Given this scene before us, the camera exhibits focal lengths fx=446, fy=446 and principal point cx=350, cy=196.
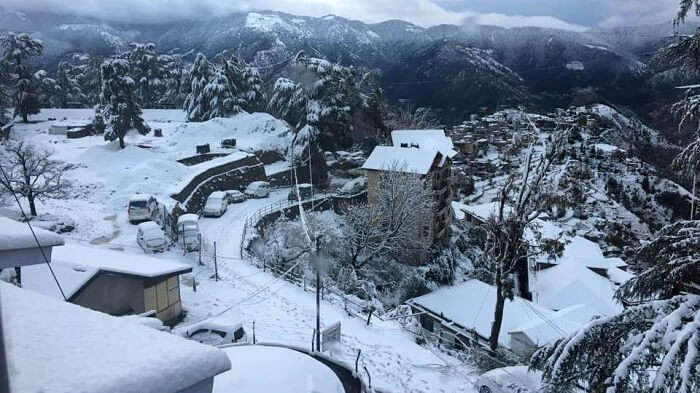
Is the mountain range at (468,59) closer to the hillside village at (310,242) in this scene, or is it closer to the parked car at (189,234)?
the hillside village at (310,242)

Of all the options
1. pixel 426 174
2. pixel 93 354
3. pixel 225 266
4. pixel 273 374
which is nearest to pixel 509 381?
pixel 273 374

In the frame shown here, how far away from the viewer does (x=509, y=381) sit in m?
10.4

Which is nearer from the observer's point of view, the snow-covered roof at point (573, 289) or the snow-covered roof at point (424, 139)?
the snow-covered roof at point (573, 289)

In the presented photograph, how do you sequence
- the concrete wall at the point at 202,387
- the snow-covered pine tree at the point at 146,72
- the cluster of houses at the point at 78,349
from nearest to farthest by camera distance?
the cluster of houses at the point at 78,349 → the concrete wall at the point at 202,387 → the snow-covered pine tree at the point at 146,72

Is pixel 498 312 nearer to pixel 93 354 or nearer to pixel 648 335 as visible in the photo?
pixel 648 335

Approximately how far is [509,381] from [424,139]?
2708 cm

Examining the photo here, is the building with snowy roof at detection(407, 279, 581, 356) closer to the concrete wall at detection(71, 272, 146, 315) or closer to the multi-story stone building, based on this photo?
the multi-story stone building

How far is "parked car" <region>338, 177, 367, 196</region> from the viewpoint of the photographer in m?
32.8

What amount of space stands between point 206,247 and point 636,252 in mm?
18592

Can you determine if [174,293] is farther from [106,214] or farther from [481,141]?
[481,141]

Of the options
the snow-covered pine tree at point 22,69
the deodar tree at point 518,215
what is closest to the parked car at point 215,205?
the snow-covered pine tree at point 22,69

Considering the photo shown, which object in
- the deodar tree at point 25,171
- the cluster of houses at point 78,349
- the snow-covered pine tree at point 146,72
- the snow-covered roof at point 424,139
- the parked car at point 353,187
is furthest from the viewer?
the snow-covered pine tree at point 146,72

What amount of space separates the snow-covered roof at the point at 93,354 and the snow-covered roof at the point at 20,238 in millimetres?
1679

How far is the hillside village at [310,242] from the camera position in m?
4.27
